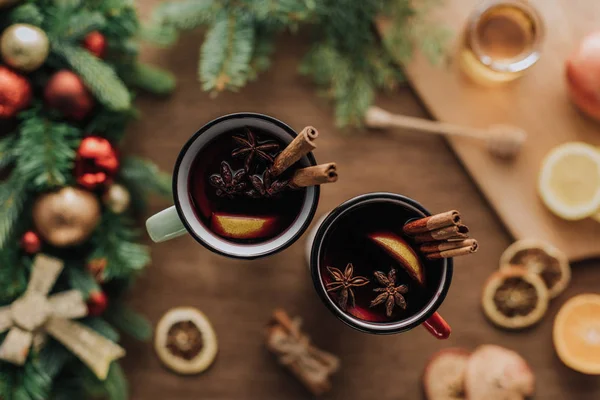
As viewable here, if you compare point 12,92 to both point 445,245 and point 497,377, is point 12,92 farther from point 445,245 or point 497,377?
point 497,377

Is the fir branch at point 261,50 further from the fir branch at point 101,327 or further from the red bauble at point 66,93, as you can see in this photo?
the fir branch at point 101,327

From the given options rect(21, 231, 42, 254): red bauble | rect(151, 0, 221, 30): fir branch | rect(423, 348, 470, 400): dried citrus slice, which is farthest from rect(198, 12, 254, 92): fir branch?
rect(423, 348, 470, 400): dried citrus slice

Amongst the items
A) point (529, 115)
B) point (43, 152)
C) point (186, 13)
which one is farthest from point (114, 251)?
point (529, 115)

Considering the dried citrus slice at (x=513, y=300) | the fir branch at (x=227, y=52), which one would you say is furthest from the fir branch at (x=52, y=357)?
the dried citrus slice at (x=513, y=300)

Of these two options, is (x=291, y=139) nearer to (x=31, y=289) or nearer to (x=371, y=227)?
(x=371, y=227)

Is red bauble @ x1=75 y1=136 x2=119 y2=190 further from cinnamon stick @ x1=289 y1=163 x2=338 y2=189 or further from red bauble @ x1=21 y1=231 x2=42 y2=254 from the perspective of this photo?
cinnamon stick @ x1=289 y1=163 x2=338 y2=189

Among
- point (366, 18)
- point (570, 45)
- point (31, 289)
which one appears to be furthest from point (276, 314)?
point (570, 45)
